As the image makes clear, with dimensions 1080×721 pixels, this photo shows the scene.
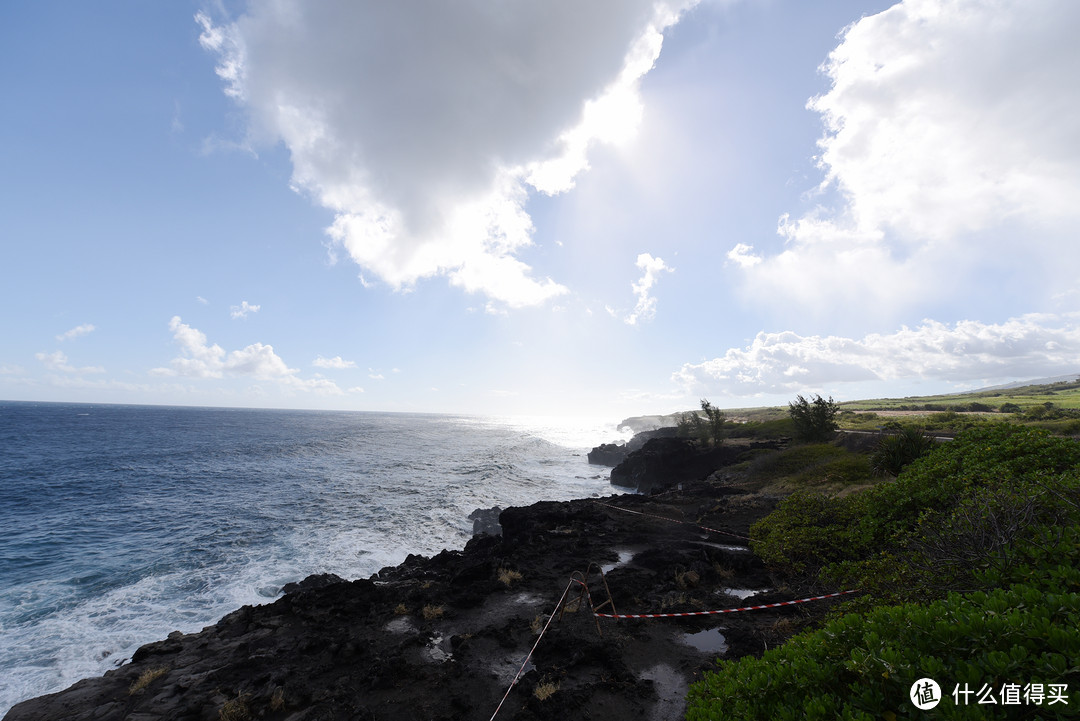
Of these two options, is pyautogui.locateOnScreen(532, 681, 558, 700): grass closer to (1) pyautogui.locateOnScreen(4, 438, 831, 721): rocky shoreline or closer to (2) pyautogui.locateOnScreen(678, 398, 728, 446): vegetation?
(1) pyautogui.locateOnScreen(4, 438, 831, 721): rocky shoreline

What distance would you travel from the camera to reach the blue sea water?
1248cm

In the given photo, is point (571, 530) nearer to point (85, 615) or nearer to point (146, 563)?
point (85, 615)

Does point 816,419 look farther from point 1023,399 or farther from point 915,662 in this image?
point 1023,399

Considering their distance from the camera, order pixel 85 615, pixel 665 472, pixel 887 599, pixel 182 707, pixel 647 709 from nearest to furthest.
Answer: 1. pixel 887 599
2. pixel 647 709
3. pixel 182 707
4. pixel 85 615
5. pixel 665 472

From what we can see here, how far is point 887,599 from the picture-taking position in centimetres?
581

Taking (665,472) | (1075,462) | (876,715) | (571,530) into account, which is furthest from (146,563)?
(665,472)

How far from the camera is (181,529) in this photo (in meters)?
22.1

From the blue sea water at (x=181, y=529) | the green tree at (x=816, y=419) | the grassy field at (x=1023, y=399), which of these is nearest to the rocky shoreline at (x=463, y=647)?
the blue sea water at (x=181, y=529)

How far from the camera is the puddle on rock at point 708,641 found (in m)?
8.19

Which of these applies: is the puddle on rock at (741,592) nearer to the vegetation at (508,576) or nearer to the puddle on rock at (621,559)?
the puddle on rock at (621,559)

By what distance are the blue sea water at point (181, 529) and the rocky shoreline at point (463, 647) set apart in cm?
402

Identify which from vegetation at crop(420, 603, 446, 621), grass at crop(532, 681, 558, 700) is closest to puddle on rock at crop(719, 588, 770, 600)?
grass at crop(532, 681, 558, 700)

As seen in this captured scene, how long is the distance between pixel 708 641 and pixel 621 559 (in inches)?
230

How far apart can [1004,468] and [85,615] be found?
26474 mm
